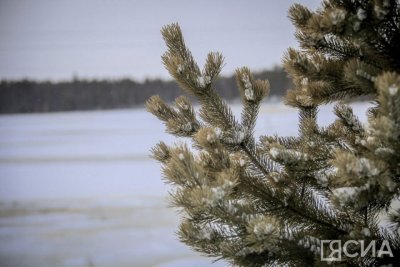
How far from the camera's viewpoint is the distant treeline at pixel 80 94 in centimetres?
7150

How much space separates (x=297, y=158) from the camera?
4.88ft

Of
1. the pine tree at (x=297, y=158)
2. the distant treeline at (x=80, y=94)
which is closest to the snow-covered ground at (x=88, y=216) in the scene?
the pine tree at (x=297, y=158)

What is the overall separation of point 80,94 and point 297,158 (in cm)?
8192

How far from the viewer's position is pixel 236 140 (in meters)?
1.61

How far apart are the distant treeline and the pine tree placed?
6614 cm

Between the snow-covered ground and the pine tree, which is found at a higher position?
the pine tree

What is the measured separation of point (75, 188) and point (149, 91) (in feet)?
246

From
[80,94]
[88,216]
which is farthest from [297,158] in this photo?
[80,94]

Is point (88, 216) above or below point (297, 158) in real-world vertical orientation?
below

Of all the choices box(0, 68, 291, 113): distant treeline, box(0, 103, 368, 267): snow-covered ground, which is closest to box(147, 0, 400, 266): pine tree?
box(0, 103, 368, 267): snow-covered ground

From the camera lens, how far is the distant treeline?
71.5 meters

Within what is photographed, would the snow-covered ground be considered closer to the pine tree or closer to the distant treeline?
the pine tree

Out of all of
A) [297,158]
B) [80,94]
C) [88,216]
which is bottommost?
[88,216]

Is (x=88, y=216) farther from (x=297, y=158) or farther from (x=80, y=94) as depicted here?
(x=80, y=94)
